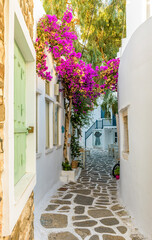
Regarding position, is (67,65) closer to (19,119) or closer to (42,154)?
(42,154)

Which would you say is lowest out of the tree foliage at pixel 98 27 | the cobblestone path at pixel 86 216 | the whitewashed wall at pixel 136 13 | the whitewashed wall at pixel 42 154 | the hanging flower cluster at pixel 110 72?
the cobblestone path at pixel 86 216

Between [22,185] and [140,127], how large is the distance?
2625 mm

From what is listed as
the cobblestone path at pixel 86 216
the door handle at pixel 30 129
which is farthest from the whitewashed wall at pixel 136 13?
the cobblestone path at pixel 86 216

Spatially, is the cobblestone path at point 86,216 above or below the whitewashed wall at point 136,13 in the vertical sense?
below

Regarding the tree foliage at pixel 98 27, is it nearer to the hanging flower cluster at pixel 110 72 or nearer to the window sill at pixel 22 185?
the hanging flower cluster at pixel 110 72

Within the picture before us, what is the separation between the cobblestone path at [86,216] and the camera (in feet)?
13.3

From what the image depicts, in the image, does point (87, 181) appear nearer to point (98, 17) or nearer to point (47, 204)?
point (47, 204)

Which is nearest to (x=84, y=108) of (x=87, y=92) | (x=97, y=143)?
(x=87, y=92)

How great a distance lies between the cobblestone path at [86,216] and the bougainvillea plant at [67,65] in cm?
303

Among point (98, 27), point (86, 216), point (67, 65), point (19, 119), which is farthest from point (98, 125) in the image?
point (19, 119)

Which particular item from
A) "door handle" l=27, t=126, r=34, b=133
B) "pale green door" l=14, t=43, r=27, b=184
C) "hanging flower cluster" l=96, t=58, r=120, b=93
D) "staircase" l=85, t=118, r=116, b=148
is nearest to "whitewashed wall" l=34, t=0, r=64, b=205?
"hanging flower cluster" l=96, t=58, r=120, b=93

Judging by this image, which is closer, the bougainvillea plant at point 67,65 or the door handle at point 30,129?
the door handle at point 30,129

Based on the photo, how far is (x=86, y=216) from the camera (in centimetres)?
502

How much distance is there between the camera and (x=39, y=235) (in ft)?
12.6
